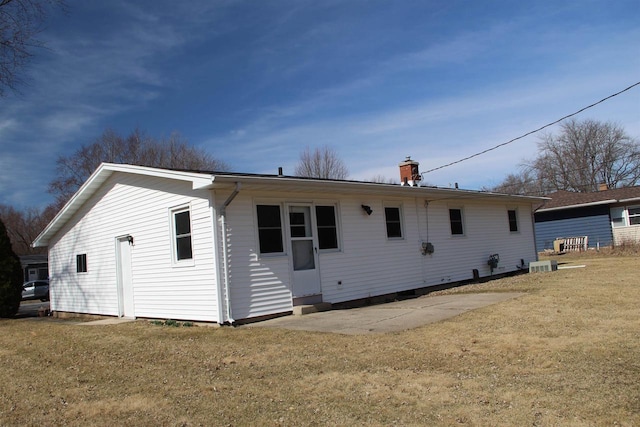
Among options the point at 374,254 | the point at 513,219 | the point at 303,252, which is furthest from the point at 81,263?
the point at 513,219

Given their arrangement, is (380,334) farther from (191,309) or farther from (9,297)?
(9,297)

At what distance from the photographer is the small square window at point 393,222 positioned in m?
12.9

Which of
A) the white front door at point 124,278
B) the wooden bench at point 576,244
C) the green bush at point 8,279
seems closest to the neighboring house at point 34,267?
the green bush at point 8,279

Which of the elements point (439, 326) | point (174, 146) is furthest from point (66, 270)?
point (174, 146)

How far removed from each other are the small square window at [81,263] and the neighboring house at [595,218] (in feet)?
70.5

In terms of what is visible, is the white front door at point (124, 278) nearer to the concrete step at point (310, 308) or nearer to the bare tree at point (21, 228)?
the concrete step at point (310, 308)

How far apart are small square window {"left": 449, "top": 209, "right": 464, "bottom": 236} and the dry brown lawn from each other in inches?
253

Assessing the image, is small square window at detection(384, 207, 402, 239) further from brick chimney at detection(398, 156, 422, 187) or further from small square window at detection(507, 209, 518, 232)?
small square window at detection(507, 209, 518, 232)

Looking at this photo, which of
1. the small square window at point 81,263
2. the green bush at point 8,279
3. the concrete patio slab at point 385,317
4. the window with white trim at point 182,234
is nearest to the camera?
the concrete patio slab at point 385,317

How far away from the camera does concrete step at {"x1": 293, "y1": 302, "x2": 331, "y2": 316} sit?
32.9 feet

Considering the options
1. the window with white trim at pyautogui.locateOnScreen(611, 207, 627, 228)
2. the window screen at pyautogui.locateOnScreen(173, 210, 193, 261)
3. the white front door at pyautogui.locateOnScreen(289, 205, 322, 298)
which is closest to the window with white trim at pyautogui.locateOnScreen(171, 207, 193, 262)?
the window screen at pyautogui.locateOnScreen(173, 210, 193, 261)

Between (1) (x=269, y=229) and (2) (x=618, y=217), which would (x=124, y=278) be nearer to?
(1) (x=269, y=229)

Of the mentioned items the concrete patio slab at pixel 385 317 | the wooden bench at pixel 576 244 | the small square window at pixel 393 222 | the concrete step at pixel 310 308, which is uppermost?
the small square window at pixel 393 222

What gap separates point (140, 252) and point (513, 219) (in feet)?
43.1
